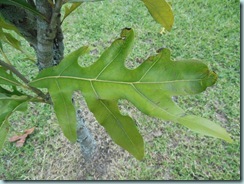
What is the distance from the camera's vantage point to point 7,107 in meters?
0.81

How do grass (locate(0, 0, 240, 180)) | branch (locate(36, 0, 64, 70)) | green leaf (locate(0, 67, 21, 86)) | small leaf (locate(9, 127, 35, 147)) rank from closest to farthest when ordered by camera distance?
branch (locate(36, 0, 64, 70)) < green leaf (locate(0, 67, 21, 86)) < grass (locate(0, 0, 240, 180)) < small leaf (locate(9, 127, 35, 147))

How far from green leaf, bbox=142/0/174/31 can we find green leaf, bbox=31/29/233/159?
0.12 metres

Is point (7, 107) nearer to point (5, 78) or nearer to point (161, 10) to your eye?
point (5, 78)

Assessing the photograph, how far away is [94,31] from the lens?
2283 mm

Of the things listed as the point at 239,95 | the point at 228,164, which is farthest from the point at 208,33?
the point at 228,164

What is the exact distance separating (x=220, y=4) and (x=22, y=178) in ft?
6.28

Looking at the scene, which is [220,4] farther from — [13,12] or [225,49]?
[13,12]

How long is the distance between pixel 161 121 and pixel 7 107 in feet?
3.62

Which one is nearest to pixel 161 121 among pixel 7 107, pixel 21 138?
pixel 21 138

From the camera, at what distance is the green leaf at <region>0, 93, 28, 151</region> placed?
0.78 metres

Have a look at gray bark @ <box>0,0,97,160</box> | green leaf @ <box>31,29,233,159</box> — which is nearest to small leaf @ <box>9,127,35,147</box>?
gray bark @ <box>0,0,97,160</box>

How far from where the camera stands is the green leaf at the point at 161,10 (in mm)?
696

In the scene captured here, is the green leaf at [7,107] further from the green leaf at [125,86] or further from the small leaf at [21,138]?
the small leaf at [21,138]

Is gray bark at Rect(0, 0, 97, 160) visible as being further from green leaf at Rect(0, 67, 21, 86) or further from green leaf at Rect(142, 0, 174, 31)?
green leaf at Rect(142, 0, 174, 31)
